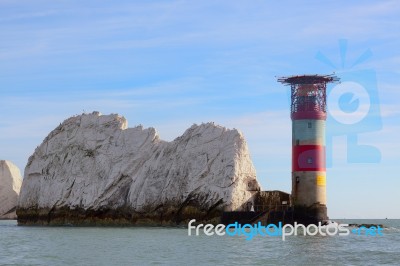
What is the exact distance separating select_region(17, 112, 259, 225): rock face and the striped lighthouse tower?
5.02 meters

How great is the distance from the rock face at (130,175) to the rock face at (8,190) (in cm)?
5762

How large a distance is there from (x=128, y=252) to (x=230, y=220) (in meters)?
26.8

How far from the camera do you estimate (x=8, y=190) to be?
146 m

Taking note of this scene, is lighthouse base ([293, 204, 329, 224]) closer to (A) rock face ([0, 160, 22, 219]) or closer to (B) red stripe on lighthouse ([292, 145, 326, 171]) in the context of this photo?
(B) red stripe on lighthouse ([292, 145, 326, 171])

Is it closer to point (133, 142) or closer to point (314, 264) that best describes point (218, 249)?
point (314, 264)

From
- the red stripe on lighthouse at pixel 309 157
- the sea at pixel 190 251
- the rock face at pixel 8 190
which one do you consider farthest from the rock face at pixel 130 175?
the rock face at pixel 8 190

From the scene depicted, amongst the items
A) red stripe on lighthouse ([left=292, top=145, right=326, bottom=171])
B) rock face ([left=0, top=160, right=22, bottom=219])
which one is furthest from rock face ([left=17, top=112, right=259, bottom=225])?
rock face ([left=0, top=160, right=22, bottom=219])

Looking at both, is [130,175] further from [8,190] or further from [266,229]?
[8,190]

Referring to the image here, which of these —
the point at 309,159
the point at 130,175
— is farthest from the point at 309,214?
the point at 130,175

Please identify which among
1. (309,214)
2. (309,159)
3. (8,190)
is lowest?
(309,214)

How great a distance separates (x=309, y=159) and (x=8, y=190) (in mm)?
89917

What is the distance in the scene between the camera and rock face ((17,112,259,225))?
2840 inches

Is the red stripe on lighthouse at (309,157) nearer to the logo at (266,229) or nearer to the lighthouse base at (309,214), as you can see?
the lighthouse base at (309,214)

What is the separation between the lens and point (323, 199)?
70812 millimetres
